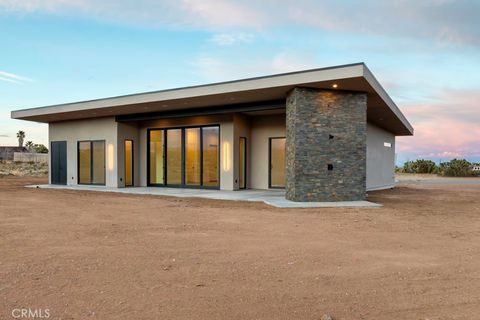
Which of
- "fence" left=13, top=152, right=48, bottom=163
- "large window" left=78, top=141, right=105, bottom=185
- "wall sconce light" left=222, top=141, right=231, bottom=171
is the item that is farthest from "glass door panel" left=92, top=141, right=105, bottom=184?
"fence" left=13, top=152, right=48, bottom=163

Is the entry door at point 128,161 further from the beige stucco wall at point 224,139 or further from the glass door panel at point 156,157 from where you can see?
the beige stucco wall at point 224,139

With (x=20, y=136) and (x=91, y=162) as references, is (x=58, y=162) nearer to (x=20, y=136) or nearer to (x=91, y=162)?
(x=91, y=162)

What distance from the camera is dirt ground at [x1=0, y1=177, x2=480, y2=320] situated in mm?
3059

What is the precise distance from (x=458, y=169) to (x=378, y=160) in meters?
19.5

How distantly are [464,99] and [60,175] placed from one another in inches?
885

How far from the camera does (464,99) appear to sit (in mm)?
20234

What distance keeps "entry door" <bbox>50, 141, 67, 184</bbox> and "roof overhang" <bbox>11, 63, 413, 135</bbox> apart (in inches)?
54.6

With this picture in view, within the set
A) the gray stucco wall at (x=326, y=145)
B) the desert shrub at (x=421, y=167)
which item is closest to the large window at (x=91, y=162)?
the gray stucco wall at (x=326, y=145)

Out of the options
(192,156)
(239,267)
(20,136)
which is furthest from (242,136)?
(20,136)

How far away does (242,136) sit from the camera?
15.9 metres

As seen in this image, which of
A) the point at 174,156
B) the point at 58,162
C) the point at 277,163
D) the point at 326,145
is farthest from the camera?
the point at 58,162

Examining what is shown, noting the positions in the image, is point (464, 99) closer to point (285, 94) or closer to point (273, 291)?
point (285, 94)

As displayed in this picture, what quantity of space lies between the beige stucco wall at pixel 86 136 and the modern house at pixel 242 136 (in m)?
0.05

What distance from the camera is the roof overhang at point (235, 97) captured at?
32.8 ft
